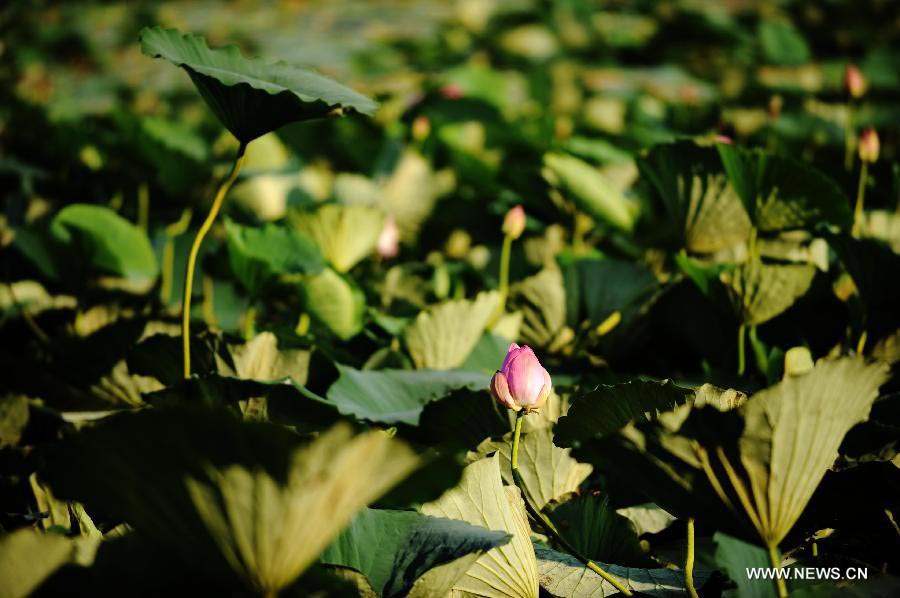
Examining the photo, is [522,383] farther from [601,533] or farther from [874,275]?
[874,275]

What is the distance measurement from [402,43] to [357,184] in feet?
5.89

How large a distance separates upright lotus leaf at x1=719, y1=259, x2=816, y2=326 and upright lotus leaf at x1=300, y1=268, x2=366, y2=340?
0.47 m

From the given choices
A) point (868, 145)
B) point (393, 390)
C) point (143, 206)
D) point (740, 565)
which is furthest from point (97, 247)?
point (868, 145)

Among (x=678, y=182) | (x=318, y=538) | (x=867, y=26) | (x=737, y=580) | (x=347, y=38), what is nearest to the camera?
(x=318, y=538)

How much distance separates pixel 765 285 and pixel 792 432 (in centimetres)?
40

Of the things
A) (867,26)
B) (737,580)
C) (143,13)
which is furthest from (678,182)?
(143,13)

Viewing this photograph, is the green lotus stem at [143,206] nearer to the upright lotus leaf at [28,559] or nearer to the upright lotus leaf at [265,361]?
the upright lotus leaf at [265,361]

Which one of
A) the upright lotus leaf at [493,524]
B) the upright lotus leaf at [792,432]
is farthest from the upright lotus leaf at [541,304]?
the upright lotus leaf at [792,432]

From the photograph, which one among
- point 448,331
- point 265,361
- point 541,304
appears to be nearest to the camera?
point 265,361

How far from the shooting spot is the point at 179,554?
51 centimetres

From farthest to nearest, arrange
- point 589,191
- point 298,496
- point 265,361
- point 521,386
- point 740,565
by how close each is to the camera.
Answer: point 589,191
point 265,361
point 521,386
point 740,565
point 298,496

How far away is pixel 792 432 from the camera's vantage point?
554mm

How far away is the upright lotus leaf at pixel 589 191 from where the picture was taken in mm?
1238

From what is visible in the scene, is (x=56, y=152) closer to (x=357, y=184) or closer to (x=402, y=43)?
(x=357, y=184)
